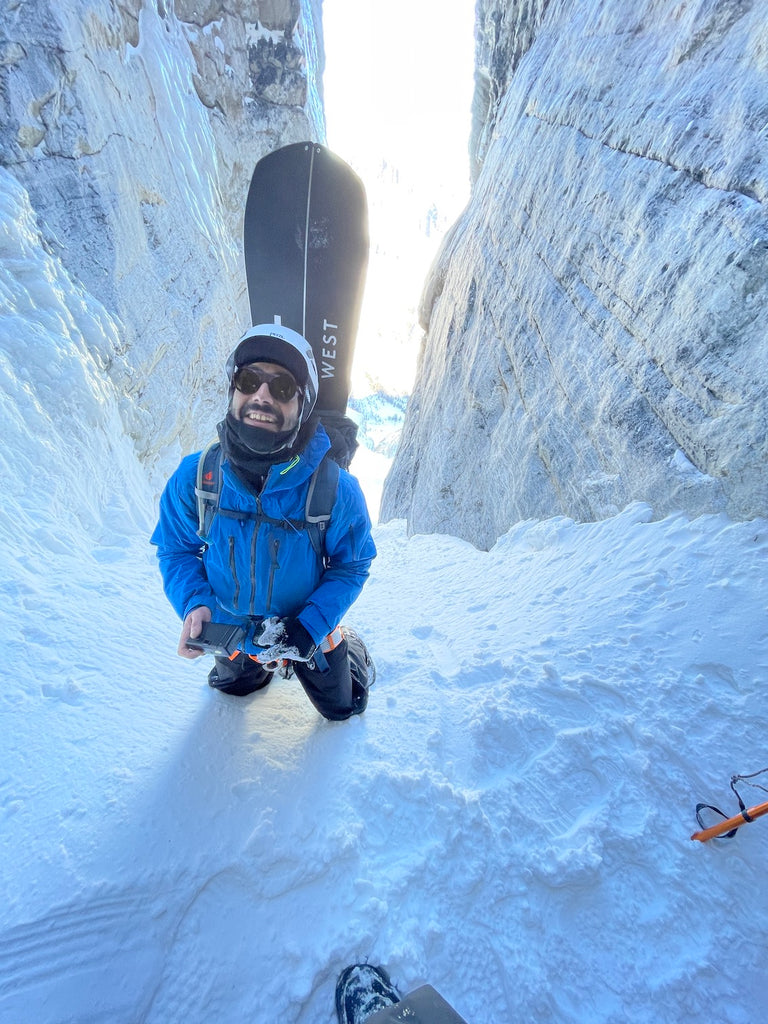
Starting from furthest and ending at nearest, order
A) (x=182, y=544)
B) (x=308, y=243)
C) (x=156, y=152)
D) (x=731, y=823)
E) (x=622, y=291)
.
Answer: (x=156, y=152) < (x=308, y=243) < (x=622, y=291) < (x=182, y=544) < (x=731, y=823)

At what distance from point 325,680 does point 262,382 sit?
5.37ft

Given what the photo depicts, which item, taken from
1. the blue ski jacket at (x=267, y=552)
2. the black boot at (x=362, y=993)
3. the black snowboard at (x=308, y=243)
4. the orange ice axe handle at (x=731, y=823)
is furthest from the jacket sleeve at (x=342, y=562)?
the black snowboard at (x=308, y=243)

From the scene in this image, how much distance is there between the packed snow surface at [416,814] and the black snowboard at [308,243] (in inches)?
140

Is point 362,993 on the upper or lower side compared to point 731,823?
lower

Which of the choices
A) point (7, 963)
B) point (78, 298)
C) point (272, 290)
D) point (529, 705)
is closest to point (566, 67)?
point (272, 290)

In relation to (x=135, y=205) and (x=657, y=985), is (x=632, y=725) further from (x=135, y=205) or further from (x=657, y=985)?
(x=135, y=205)

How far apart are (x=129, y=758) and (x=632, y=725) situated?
2572 mm

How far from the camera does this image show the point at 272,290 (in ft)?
17.7

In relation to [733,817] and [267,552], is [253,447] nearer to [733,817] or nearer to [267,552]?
[267,552]

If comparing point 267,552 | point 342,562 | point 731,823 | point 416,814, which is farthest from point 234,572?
point 731,823

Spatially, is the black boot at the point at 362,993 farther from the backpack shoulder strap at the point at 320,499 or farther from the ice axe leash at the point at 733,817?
the backpack shoulder strap at the point at 320,499

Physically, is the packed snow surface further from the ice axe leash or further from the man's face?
the man's face

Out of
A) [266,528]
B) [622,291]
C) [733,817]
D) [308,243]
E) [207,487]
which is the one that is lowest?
[733,817]

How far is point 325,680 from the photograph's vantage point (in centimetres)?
266
